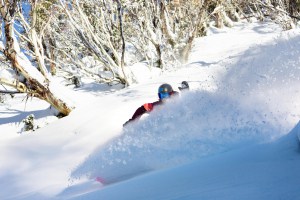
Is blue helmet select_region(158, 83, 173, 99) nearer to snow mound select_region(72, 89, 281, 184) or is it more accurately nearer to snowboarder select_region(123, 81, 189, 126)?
snowboarder select_region(123, 81, 189, 126)

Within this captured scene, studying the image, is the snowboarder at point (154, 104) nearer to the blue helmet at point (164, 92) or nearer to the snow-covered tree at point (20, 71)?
the blue helmet at point (164, 92)

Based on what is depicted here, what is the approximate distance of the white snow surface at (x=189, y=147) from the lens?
2.25m

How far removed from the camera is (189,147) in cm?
372

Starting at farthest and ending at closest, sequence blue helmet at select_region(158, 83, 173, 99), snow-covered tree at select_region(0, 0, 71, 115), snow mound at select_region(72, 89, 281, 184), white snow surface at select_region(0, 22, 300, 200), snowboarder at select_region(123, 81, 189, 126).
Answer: snow-covered tree at select_region(0, 0, 71, 115)
blue helmet at select_region(158, 83, 173, 99)
snowboarder at select_region(123, 81, 189, 126)
snow mound at select_region(72, 89, 281, 184)
white snow surface at select_region(0, 22, 300, 200)

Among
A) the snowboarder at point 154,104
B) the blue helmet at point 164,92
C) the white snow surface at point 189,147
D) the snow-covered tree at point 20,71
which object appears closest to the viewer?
the white snow surface at point 189,147

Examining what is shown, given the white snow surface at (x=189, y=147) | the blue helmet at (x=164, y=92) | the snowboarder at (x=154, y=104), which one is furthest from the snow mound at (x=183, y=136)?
the blue helmet at (x=164, y=92)

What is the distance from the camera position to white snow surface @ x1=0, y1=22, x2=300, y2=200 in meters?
2.25

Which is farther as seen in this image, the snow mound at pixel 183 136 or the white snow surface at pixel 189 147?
the snow mound at pixel 183 136

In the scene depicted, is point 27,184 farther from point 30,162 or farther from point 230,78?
point 230,78

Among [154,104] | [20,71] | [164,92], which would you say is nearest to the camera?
[154,104]

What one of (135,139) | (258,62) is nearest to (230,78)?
(258,62)

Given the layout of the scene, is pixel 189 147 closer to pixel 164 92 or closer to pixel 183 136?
pixel 183 136

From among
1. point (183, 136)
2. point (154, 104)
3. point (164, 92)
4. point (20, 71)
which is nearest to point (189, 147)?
point (183, 136)

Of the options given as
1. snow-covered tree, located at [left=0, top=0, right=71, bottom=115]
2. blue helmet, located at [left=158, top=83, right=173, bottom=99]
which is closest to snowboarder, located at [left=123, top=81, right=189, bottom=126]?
blue helmet, located at [left=158, top=83, right=173, bottom=99]
